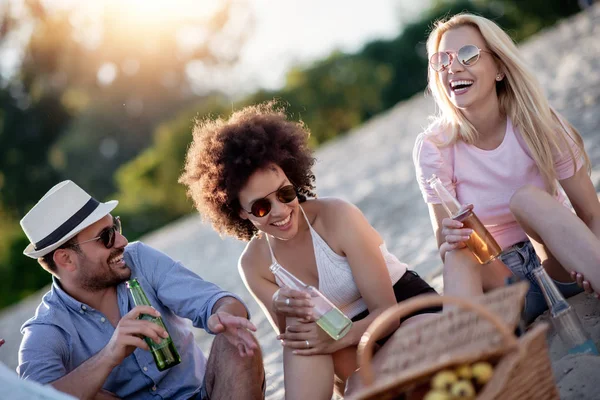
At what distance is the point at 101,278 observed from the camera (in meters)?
3.69

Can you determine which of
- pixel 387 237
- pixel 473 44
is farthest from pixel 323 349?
pixel 387 237

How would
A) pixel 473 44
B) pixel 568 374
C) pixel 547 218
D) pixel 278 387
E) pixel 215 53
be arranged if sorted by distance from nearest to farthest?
pixel 568 374, pixel 547 218, pixel 473 44, pixel 278 387, pixel 215 53

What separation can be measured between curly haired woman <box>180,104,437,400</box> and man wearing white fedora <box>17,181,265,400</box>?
0.79 feet

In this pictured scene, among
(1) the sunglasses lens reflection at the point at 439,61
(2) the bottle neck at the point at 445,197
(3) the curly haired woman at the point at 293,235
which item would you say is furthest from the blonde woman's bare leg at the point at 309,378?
(1) the sunglasses lens reflection at the point at 439,61

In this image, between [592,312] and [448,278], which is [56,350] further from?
[592,312]

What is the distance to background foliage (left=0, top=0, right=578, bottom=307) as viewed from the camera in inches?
842

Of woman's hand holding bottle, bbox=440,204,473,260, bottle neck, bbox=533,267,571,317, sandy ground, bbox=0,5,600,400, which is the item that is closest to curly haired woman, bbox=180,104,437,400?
woman's hand holding bottle, bbox=440,204,473,260

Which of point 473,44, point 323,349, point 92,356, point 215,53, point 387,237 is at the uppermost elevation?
point 215,53

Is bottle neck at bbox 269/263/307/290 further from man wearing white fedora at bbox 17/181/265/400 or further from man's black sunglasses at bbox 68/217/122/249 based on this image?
man's black sunglasses at bbox 68/217/122/249

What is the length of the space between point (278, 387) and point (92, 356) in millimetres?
1449

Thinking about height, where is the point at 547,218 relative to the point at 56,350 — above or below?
below

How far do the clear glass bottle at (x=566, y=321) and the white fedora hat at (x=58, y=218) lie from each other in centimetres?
211

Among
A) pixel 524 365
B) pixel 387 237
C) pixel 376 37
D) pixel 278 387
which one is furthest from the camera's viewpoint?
pixel 376 37

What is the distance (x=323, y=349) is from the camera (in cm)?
330
